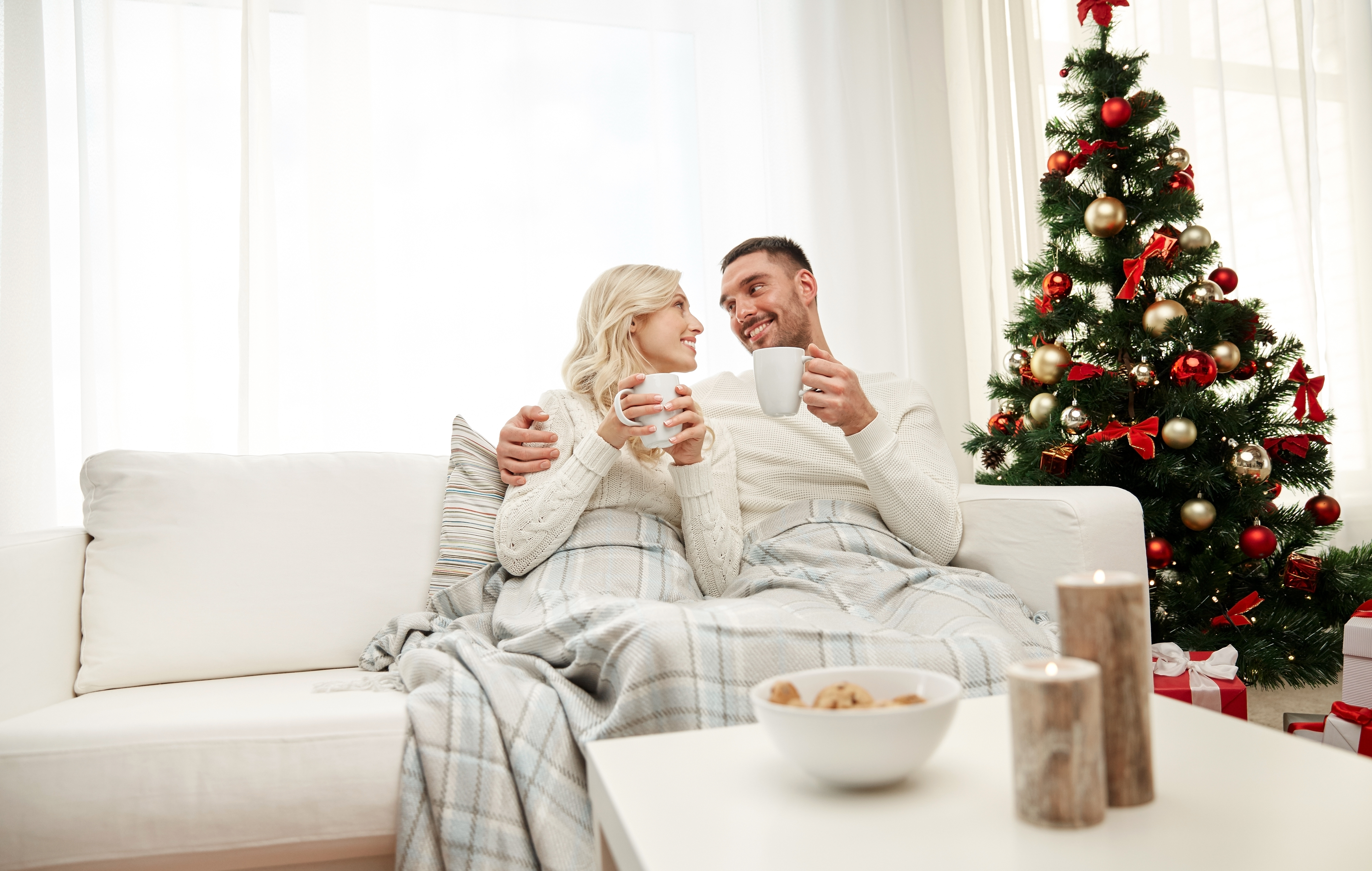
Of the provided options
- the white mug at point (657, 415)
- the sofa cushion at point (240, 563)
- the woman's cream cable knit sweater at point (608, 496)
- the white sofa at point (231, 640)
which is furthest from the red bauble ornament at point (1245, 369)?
the sofa cushion at point (240, 563)

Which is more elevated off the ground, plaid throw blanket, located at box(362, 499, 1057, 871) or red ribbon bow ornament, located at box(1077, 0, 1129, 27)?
red ribbon bow ornament, located at box(1077, 0, 1129, 27)

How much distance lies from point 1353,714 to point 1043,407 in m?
0.96

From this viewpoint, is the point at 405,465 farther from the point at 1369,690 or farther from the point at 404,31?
the point at 1369,690

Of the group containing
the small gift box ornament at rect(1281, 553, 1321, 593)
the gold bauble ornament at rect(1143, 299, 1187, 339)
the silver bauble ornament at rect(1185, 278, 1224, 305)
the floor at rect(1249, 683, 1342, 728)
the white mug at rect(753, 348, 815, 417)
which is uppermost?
the silver bauble ornament at rect(1185, 278, 1224, 305)

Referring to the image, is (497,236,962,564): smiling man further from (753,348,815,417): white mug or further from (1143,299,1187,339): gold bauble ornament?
(1143,299,1187,339): gold bauble ornament

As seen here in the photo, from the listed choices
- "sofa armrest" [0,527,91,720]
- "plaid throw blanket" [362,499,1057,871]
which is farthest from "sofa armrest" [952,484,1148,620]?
"sofa armrest" [0,527,91,720]

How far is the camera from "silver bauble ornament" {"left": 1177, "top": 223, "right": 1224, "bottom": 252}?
2.15 meters

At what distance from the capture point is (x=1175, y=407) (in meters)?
2.05

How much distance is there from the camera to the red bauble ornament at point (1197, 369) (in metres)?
2.03

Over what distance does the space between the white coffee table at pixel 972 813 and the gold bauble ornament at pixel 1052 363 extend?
61.4 inches

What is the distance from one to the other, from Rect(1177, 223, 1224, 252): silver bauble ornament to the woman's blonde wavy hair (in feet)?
4.09

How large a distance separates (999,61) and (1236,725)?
8.70ft

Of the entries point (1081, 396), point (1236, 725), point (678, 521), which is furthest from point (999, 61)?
point (1236, 725)

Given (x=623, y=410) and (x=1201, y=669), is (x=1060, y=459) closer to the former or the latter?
(x=1201, y=669)
